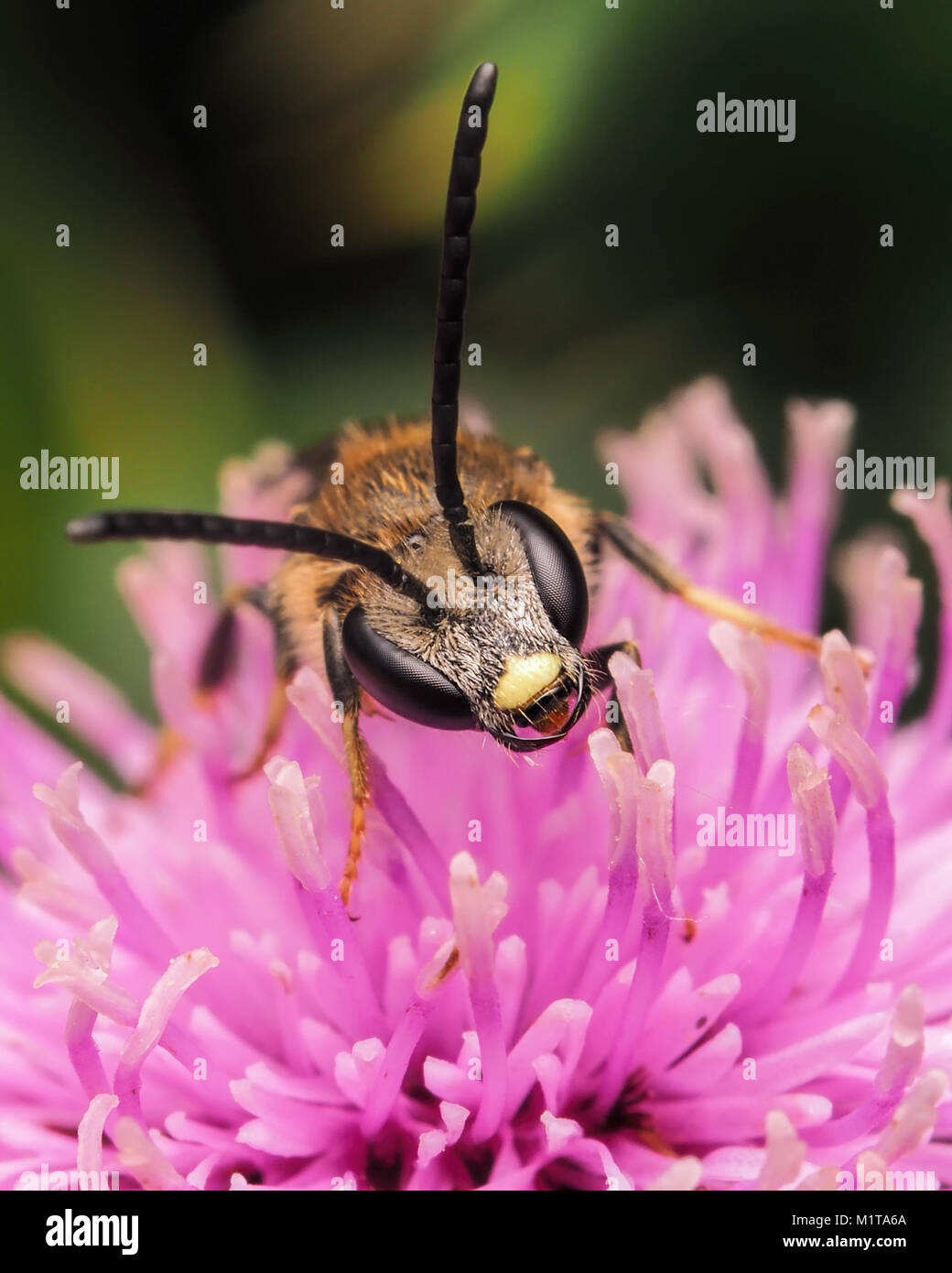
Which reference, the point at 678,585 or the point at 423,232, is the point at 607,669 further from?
the point at 423,232


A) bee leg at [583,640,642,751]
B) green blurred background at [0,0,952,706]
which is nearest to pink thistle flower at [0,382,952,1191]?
bee leg at [583,640,642,751]

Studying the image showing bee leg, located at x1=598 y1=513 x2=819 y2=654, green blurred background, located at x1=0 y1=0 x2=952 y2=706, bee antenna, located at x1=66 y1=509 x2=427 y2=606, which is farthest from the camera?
green blurred background, located at x1=0 y1=0 x2=952 y2=706

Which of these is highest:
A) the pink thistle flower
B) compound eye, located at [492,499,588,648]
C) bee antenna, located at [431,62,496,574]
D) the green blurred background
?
the green blurred background

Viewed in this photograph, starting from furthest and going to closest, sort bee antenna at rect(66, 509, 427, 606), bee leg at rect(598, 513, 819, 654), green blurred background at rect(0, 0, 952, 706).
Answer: green blurred background at rect(0, 0, 952, 706), bee leg at rect(598, 513, 819, 654), bee antenna at rect(66, 509, 427, 606)

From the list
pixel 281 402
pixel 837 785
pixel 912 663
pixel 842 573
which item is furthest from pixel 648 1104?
pixel 281 402

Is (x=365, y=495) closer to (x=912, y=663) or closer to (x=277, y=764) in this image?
(x=277, y=764)

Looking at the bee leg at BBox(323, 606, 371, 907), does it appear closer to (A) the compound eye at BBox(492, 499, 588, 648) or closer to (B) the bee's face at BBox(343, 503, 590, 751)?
(B) the bee's face at BBox(343, 503, 590, 751)

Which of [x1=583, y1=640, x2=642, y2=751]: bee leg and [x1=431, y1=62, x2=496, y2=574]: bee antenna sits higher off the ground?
[x1=431, y1=62, x2=496, y2=574]: bee antenna

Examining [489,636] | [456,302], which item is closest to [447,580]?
[489,636]
